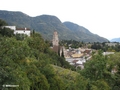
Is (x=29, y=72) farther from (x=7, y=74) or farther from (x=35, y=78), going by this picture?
(x=7, y=74)

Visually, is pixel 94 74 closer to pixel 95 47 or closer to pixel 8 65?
pixel 8 65

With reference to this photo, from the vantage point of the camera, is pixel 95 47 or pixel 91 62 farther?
pixel 95 47

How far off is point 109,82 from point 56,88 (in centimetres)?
498

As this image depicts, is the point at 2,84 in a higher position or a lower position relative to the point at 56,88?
higher

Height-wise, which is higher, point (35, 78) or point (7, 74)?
point (7, 74)

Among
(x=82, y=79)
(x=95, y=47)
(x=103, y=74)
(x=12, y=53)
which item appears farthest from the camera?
(x=95, y=47)

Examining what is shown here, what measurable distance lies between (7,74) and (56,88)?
34.7 feet

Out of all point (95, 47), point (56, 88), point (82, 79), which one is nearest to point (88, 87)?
point (82, 79)

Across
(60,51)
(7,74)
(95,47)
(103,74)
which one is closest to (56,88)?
(103,74)

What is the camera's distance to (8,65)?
38.5 ft

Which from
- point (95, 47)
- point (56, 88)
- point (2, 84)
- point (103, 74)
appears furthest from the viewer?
point (95, 47)

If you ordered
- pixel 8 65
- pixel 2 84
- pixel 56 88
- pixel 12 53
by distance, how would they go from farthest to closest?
pixel 56 88 < pixel 12 53 < pixel 8 65 < pixel 2 84

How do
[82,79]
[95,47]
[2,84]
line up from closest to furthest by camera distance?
[2,84]
[82,79]
[95,47]

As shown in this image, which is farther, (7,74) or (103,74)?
(103,74)
